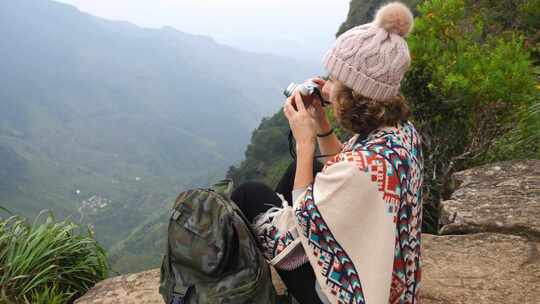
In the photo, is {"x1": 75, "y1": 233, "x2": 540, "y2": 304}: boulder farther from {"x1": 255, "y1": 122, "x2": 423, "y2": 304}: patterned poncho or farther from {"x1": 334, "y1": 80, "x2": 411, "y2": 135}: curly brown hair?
{"x1": 334, "y1": 80, "x2": 411, "y2": 135}: curly brown hair

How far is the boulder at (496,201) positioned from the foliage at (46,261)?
9.05 feet

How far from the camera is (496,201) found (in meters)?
3.43

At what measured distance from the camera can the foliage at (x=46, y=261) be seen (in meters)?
2.77

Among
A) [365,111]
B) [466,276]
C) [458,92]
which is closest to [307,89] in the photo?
[365,111]

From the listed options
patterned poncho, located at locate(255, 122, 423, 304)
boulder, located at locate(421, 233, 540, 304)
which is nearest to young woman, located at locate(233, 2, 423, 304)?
patterned poncho, located at locate(255, 122, 423, 304)

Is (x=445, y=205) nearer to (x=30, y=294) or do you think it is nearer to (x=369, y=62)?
(x=369, y=62)

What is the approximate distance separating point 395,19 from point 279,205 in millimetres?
1004

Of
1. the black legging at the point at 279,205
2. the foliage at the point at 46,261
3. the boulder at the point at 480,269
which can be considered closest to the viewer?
the black legging at the point at 279,205

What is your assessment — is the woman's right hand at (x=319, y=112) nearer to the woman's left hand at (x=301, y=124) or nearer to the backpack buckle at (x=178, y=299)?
the woman's left hand at (x=301, y=124)

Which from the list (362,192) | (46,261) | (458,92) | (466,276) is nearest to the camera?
(362,192)

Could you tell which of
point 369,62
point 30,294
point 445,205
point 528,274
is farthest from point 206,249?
point 445,205

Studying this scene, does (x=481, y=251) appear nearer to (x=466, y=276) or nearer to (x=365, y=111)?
(x=466, y=276)

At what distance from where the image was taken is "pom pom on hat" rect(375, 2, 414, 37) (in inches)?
66.5

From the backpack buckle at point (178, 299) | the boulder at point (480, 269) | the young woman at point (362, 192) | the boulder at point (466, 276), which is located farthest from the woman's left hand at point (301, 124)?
the boulder at point (480, 269)
